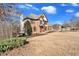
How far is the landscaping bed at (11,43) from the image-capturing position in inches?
104

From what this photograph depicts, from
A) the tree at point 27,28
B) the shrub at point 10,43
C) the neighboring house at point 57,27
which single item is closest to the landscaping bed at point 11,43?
the shrub at point 10,43

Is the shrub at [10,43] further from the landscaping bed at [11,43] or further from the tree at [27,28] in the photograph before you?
the tree at [27,28]

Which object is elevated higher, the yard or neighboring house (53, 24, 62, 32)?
neighboring house (53, 24, 62, 32)

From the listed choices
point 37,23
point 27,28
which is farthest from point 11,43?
point 37,23

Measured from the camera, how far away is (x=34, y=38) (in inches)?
106

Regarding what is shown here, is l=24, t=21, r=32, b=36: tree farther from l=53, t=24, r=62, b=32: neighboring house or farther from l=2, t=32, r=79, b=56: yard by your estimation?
l=53, t=24, r=62, b=32: neighboring house

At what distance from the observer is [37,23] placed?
2729mm

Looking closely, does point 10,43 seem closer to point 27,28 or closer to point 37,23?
point 27,28

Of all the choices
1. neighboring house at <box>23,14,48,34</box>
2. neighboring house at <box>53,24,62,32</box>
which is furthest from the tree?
neighboring house at <box>53,24,62,32</box>

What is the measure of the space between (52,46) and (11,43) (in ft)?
1.65

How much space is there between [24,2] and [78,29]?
0.74 metres

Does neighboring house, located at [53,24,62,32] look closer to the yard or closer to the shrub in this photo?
the yard

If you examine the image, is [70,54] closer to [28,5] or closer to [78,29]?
[78,29]

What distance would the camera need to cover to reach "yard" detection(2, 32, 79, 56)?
103 inches
